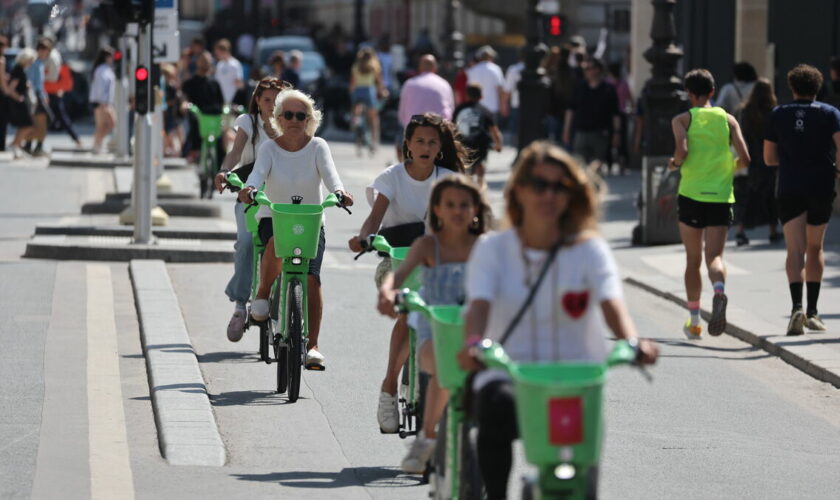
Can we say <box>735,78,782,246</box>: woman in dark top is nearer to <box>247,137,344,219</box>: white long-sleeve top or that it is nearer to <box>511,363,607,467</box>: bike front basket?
<box>247,137,344,219</box>: white long-sleeve top

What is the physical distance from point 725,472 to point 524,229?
2894 millimetres

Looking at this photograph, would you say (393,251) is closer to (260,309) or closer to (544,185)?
(544,185)

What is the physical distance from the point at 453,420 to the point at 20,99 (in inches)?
962

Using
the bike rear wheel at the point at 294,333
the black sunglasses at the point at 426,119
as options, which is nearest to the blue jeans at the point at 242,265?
the bike rear wheel at the point at 294,333

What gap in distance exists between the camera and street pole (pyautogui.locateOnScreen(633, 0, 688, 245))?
17.8m

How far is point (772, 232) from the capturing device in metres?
17.9

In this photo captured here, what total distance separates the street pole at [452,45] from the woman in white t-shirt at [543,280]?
92.7ft

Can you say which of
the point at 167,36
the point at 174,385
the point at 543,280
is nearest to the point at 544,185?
the point at 543,280

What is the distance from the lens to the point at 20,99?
2970 centimetres

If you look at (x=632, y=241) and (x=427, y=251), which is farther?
(x=632, y=241)

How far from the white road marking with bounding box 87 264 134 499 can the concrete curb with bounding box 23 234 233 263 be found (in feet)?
6.72

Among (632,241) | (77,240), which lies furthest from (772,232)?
(77,240)

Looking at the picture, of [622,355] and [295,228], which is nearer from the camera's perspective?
[622,355]

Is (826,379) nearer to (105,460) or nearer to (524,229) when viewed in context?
(105,460)
